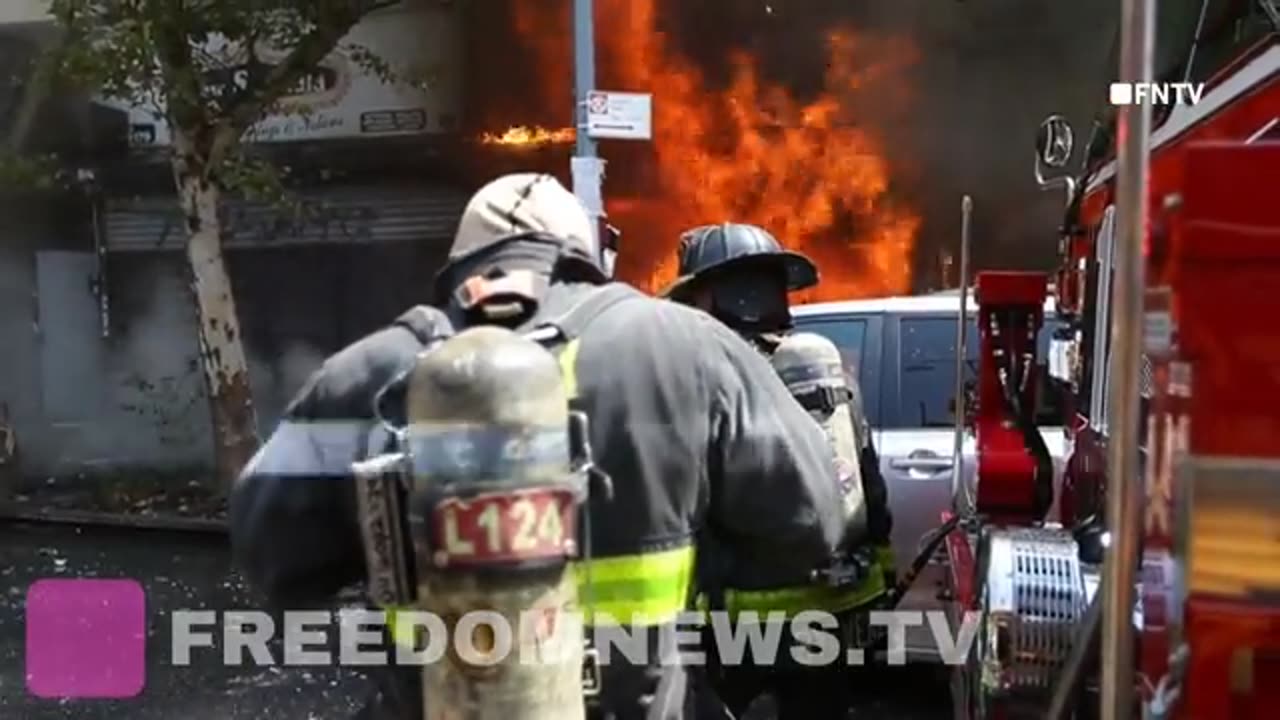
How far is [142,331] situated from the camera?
12359 mm

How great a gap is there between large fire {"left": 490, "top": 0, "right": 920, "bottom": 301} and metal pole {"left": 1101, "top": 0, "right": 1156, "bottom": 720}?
1003 cm

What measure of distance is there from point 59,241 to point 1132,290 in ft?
41.3

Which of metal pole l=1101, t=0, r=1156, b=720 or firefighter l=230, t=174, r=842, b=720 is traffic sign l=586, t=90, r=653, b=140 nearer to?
firefighter l=230, t=174, r=842, b=720

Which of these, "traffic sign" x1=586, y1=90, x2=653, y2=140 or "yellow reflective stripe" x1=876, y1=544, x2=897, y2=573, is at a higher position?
"traffic sign" x1=586, y1=90, x2=653, y2=140

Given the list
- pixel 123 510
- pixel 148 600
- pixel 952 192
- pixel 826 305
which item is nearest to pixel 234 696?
pixel 148 600

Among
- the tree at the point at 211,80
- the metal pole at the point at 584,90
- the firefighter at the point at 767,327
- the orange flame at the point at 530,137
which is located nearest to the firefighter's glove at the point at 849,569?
the firefighter at the point at 767,327

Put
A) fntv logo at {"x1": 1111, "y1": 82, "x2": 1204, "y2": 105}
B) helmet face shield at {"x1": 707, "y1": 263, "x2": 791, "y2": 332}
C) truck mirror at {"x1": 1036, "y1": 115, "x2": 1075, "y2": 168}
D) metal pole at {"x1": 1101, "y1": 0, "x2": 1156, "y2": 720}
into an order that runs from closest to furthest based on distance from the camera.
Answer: metal pole at {"x1": 1101, "y1": 0, "x2": 1156, "y2": 720}
fntv logo at {"x1": 1111, "y1": 82, "x2": 1204, "y2": 105}
helmet face shield at {"x1": 707, "y1": 263, "x2": 791, "y2": 332}
truck mirror at {"x1": 1036, "y1": 115, "x2": 1075, "y2": 168}

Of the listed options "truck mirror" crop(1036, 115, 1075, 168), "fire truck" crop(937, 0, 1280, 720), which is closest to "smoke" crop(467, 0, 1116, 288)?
"truck mirror" crop(1036, 115, 1075, 168)

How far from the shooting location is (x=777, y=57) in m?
12.2

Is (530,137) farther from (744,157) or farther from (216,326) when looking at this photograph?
(216,326)

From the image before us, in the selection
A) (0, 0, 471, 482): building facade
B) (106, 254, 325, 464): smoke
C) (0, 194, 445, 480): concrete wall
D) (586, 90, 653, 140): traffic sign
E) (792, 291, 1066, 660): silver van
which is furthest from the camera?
(106, 254, 325, 464): smoke

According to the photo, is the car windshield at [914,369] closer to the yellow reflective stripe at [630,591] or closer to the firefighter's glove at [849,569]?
the firefighter's glove at [849,569]

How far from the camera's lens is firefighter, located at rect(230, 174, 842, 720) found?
1.81 m

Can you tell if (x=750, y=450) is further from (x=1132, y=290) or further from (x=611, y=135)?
(x=611, y=135)
